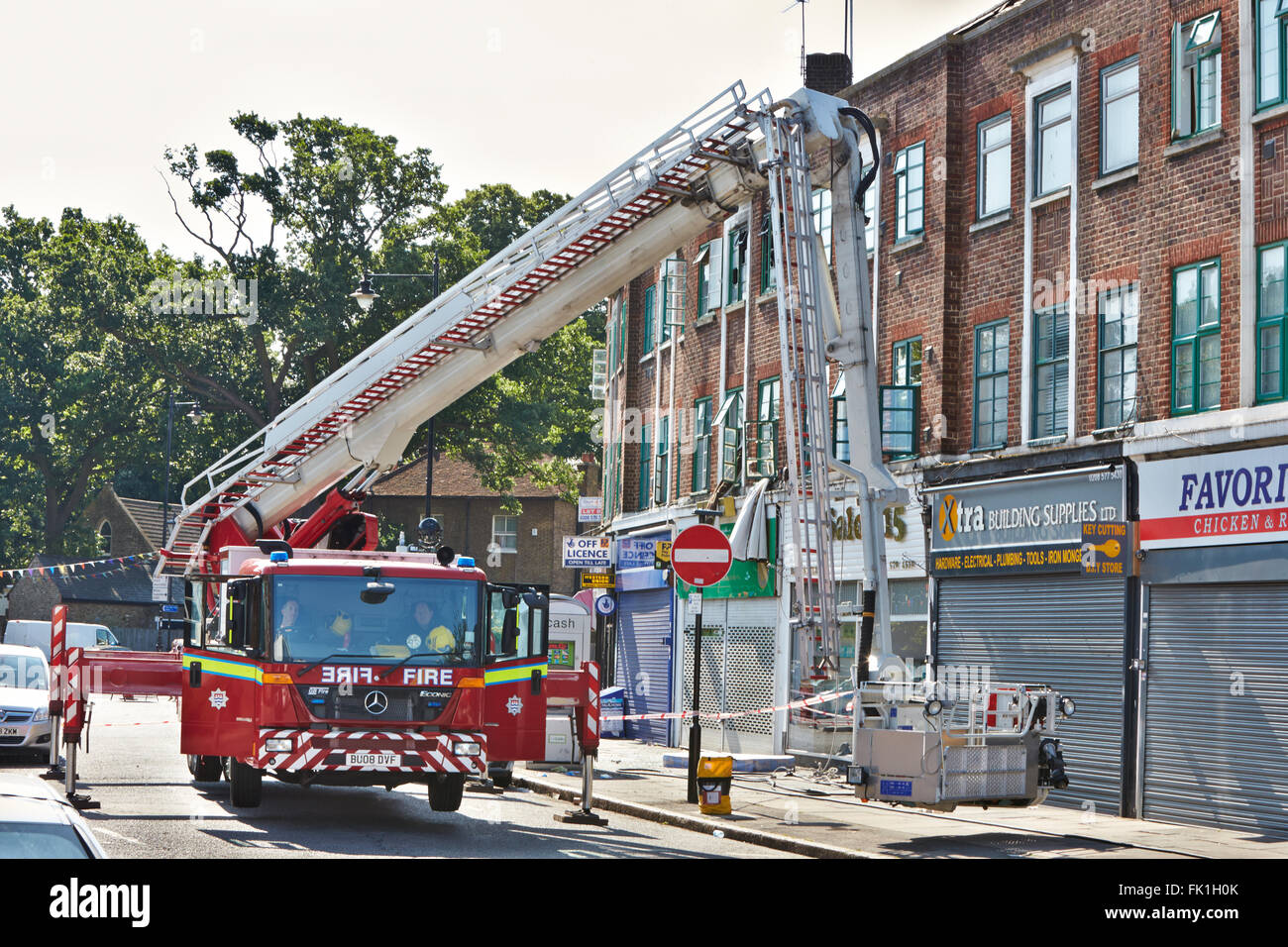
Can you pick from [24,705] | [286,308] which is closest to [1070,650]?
[24,705]

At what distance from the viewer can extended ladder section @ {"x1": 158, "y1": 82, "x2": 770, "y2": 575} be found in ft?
56.6

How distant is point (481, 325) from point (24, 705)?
7902 millimetres

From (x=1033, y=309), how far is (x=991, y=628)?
4.20 metres

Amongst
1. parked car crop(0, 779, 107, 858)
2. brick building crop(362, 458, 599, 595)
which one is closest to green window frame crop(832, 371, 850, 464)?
parked car crop(0, 779, 107, 858)

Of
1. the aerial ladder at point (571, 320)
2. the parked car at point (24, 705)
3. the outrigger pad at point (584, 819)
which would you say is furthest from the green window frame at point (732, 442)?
the outrigger pad at point (584, 819)

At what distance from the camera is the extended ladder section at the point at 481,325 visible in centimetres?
1727

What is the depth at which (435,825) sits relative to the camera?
1485 cm

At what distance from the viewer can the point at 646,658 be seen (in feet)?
109

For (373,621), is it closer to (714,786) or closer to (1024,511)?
(714,786)

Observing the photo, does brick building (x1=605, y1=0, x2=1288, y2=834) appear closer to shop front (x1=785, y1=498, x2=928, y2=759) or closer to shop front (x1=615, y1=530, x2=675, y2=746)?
shop front (x1=785, y1=498, x2=928, y2=759)

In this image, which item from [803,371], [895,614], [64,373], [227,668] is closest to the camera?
[227,668]

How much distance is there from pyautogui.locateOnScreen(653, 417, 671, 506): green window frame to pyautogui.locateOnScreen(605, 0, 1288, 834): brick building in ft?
25.6

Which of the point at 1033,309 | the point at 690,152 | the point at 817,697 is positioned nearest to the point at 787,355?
the point at 690,152
